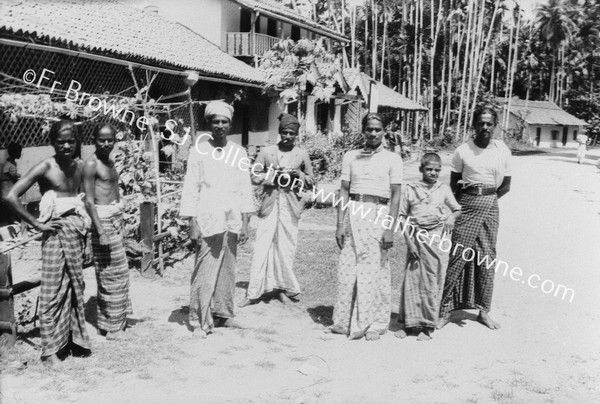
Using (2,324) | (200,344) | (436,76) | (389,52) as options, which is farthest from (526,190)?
(436,76)

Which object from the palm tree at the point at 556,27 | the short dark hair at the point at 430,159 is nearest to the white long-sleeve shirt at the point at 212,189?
the short dark hair at the point at 430,159

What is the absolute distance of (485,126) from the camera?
473cm

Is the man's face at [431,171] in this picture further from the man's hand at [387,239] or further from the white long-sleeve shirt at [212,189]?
the white long-sleeve shirt at [212,189]

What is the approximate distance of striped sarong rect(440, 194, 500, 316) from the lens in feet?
16.2

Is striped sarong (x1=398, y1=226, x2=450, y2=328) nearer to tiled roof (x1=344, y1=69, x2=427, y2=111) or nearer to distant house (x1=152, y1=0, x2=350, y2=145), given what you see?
distant house (x1=152, y1=0, x2=350, y2=145)

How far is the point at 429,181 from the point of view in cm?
473

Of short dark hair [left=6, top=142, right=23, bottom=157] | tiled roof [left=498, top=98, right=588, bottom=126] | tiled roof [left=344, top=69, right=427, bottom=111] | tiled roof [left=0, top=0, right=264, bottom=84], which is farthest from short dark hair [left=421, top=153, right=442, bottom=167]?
tiled roof [left=498, top=98, right=588, bottom=126]

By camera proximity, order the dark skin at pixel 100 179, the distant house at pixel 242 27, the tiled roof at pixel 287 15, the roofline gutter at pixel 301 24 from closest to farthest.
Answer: the dark skin at pixel 100 179 → the distant house at pixel 242 27 → the tiled roof at pixel 287 15 → the roofline gutter at pixel 301 24

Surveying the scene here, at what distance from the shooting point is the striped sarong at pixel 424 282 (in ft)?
15.6

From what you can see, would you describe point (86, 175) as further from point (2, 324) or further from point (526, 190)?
point (526, 190)

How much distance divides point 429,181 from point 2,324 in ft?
11.5

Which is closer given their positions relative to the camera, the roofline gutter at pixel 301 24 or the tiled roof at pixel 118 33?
the tiled roof at pixel 118 33

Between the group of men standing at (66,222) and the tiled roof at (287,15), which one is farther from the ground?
the tiled roof at (287,15)

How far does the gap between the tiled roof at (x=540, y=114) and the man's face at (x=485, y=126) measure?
42234mm
